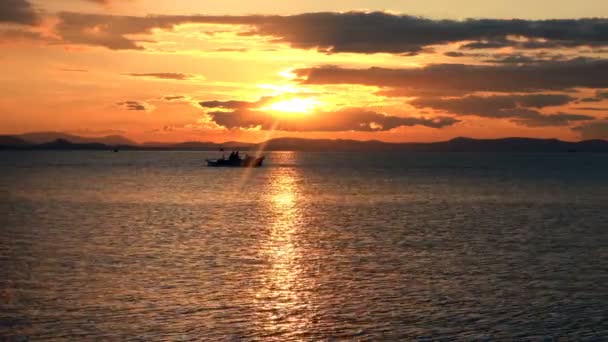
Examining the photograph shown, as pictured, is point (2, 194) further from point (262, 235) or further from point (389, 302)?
point (389, 302)

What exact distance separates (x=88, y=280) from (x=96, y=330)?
12.9m

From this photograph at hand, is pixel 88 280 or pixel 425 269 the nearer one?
pixel 88 280

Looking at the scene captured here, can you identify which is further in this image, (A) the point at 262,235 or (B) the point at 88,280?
(A) the point at 262,235

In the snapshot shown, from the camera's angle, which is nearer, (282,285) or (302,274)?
(282,285)

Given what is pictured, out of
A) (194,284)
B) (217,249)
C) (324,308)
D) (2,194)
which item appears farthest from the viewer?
(2,194)

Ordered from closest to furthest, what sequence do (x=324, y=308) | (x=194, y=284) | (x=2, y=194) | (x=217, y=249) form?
(x=324, y=308)
(x=194, y=284)
(x=217, y=249)
(x=2, y=194)


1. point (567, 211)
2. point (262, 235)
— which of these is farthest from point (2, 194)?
point (567, 211)

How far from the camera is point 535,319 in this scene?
1494 inches

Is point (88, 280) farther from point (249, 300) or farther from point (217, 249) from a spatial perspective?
point (217, 249)

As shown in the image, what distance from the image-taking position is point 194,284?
46.3 metres

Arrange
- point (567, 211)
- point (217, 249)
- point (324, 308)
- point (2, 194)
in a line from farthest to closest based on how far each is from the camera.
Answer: point (2, 194), point (567, 211), point (217, 249), point (324, 308)

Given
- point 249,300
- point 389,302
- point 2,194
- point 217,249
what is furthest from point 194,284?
point 2,194

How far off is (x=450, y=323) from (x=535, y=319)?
15.7ft

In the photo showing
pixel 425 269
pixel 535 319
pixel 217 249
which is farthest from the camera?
pixel 217 249
